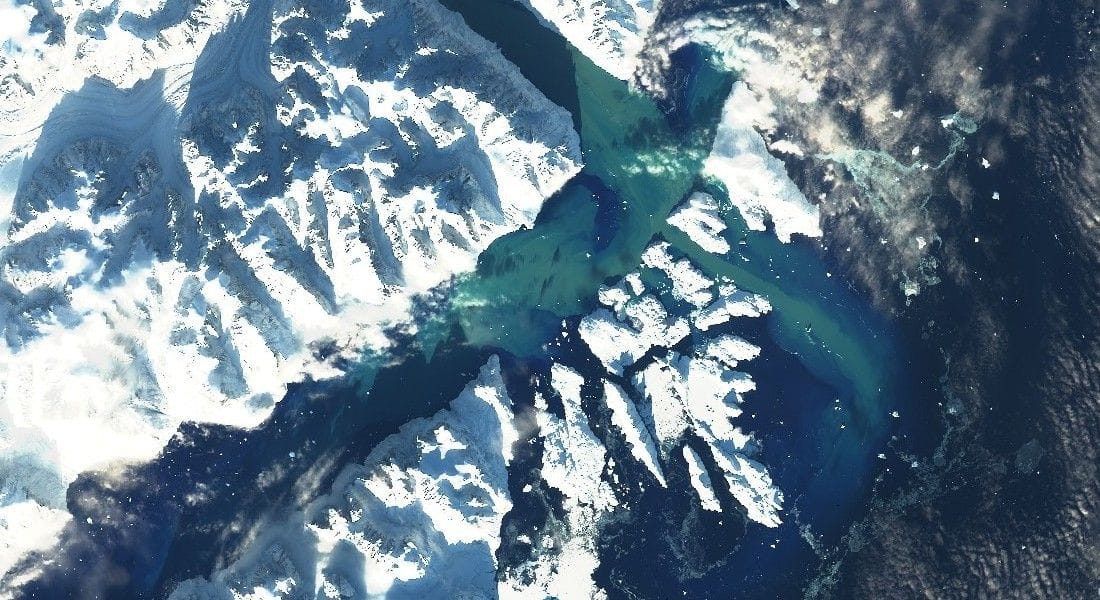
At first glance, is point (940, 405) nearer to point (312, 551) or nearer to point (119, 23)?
point (312, 551)

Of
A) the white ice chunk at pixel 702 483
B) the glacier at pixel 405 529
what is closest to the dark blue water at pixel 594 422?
the white ice chunk at pixel 702 483

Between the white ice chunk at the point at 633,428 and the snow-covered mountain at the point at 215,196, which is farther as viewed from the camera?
the white ice chunk at the point at 633,428

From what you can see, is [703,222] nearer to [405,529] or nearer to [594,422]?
[594,422]

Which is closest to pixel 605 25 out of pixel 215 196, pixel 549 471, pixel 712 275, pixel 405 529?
pixel 712 275

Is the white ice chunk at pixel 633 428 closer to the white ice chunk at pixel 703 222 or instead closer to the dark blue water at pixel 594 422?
the dark blue water at pixel 594 422

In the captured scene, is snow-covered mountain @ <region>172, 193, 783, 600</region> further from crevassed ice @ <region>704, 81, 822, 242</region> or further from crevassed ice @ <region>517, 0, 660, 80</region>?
crevassed ice @ <region>517, 0, 660, 80</region>

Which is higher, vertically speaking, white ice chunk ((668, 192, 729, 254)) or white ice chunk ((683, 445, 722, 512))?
white ice chunk ((668, 192, 729, 254))

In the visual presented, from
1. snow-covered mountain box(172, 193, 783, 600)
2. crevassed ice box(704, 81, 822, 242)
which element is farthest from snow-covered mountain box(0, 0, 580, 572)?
→ crevassed ice box(704, 81, 822, 242)

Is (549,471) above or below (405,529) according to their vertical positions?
above

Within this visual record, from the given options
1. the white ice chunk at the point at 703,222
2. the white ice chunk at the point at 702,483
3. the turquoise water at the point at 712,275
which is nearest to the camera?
the white ice chunk at the point at 702,483
